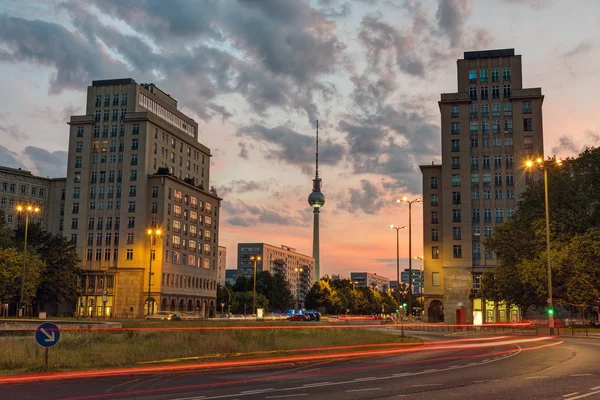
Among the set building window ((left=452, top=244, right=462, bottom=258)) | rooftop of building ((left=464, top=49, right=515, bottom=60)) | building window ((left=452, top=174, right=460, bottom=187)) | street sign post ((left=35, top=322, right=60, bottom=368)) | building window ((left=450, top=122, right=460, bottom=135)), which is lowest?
street sign post ((left=35, top=322, right=60, bottom=368))

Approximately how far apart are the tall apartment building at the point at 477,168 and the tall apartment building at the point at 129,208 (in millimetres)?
45072

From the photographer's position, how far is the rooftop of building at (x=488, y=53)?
342 feet

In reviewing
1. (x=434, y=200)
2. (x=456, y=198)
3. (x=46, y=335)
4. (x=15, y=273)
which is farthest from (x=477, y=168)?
A: (x=46, y=335)

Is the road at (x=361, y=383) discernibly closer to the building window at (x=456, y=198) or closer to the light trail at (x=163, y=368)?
the light trail at (x=163, y=368)

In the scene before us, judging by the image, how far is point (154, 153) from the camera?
117375 millimetres

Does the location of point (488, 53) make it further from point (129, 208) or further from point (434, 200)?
point (129, 208)

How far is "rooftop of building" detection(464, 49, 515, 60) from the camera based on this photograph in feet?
342

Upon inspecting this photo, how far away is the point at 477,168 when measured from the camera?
101562 mm

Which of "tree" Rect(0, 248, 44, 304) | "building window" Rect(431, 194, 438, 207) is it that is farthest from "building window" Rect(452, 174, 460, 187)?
"tree" Rect(0, 248, 44, 304)

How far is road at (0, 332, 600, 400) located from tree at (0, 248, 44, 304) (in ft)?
192

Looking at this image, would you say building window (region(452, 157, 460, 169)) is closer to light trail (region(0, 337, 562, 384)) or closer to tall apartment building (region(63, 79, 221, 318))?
tall apartment building (region(63, 79, 221, 318))

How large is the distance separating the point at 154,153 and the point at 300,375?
3991 inches

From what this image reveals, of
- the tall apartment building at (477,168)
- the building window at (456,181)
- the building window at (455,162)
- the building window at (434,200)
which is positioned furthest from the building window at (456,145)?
the building window at (434,200)

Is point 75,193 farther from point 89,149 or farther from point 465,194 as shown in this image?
point 465,194
